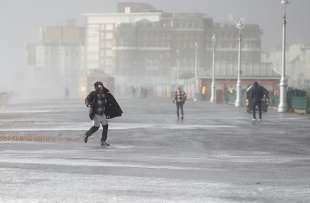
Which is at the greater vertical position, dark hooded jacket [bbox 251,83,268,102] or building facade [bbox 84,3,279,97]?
building facade [bbox 84,3,279,97]

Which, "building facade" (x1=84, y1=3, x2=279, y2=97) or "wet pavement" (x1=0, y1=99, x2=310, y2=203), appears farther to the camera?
"building facade" (x1=84, y1=3, x2=279, y2=97)

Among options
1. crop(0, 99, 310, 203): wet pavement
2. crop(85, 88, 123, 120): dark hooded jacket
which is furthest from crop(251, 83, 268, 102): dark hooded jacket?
crop(85, 88, 123, 120): dark hooded jacket

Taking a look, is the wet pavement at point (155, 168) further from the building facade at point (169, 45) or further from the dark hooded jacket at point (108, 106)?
the building facade at point (169, 45)

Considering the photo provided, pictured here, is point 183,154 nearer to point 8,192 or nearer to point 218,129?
point 8,192

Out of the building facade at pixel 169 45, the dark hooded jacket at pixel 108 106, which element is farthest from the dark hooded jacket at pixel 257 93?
the building facade at pixel 169 45

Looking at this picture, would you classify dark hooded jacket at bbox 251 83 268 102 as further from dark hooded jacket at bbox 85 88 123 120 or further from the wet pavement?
dark hooded jacket at bbox 85 88 123 120

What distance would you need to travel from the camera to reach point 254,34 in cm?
17288

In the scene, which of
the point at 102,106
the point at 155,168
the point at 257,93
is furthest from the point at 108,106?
the point at 257,93

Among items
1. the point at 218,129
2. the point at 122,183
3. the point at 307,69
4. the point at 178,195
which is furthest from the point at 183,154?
the point at 307,69

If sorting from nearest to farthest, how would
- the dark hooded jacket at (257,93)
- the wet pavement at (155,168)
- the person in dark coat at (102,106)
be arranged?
the wet pavement at (155,168)
the person in dark coat at (102,106)
the dark hooded jacket at (257,93)

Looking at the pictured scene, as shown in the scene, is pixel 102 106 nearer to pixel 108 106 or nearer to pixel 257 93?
pixel 108 106

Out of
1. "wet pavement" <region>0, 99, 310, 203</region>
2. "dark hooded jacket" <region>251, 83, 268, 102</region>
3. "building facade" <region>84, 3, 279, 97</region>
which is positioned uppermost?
"building facade" <region>84, 3, 279, 97</region>

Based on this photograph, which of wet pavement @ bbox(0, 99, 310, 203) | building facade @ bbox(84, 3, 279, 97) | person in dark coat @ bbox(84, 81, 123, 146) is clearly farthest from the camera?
building facade @ bbox(84, 3, 279, 97)

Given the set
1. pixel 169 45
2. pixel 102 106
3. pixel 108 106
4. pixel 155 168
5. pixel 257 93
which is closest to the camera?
pixel 155 168
